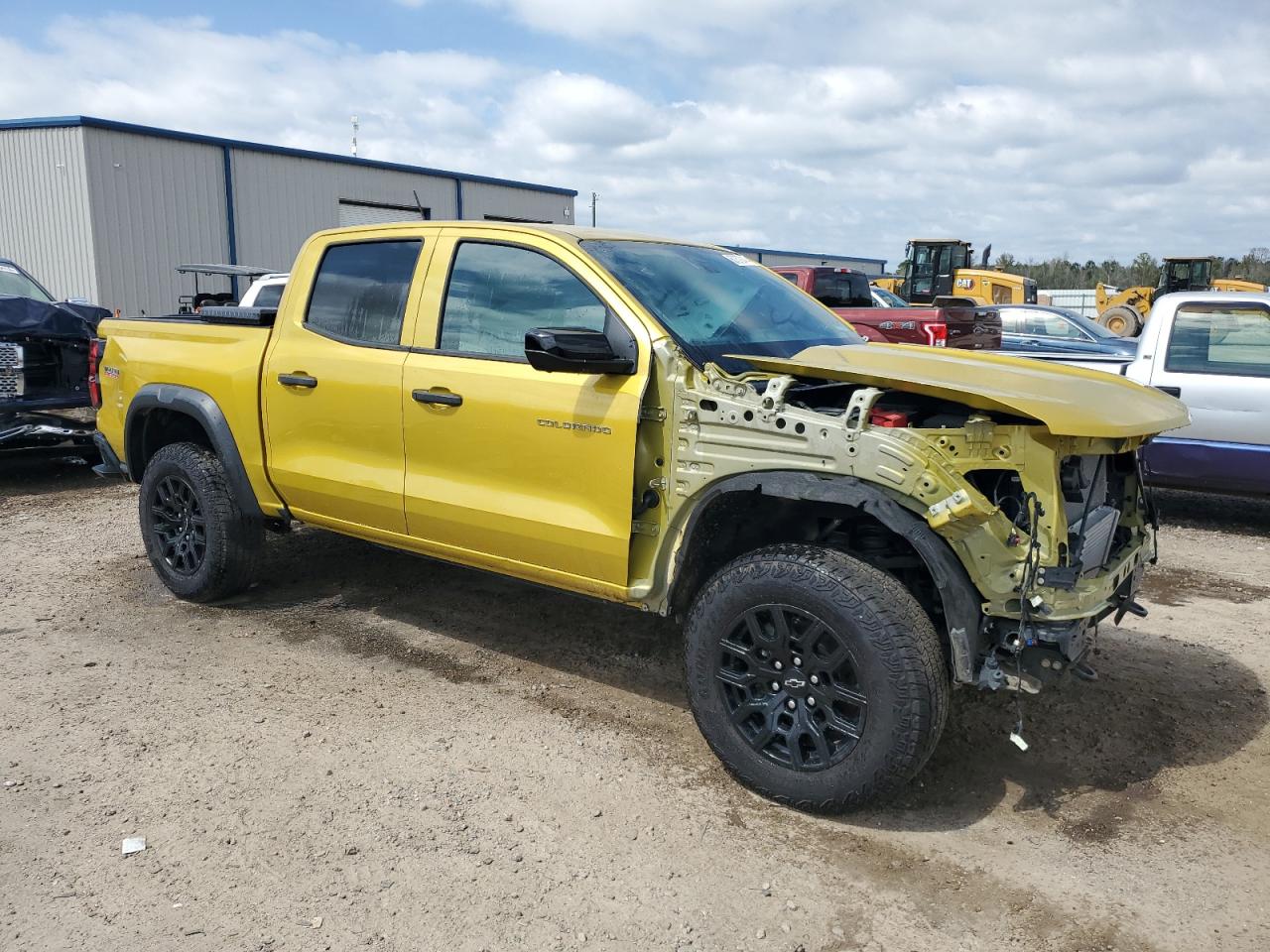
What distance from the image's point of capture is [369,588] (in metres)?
5.94

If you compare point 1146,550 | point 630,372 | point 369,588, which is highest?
point 630,372

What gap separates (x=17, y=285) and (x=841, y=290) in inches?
402

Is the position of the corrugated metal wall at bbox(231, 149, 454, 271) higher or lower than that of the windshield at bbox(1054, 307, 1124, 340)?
higher

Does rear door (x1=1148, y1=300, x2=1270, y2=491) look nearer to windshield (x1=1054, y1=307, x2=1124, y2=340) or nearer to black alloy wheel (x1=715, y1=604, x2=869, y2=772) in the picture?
black alloy wheel (x1=715, y1=604, x2=869, y2=772)

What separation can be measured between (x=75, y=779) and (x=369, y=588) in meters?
2.38

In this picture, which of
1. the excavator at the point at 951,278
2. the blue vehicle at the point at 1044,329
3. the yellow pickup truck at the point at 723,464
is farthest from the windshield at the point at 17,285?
the excavator at the point at 951,278

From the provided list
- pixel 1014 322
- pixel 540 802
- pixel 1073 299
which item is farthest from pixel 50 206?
pixel 1073 299

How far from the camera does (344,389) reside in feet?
15.0

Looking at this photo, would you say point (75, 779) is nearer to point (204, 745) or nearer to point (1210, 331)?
point (204, 745)

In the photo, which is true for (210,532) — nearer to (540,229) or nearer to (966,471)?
(540,229)

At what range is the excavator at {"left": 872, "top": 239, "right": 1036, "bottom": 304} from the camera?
2461cm

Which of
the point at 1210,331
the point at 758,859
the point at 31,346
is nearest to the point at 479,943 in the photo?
the point at 758,859

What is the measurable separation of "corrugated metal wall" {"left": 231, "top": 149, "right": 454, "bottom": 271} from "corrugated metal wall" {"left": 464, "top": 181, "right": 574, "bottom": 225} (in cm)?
211

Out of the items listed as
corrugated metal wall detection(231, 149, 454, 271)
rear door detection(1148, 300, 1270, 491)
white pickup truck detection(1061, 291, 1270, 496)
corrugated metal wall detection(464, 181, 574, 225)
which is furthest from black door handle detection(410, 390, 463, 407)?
corrugated metal wall detection(464, 181, 574, 225)
